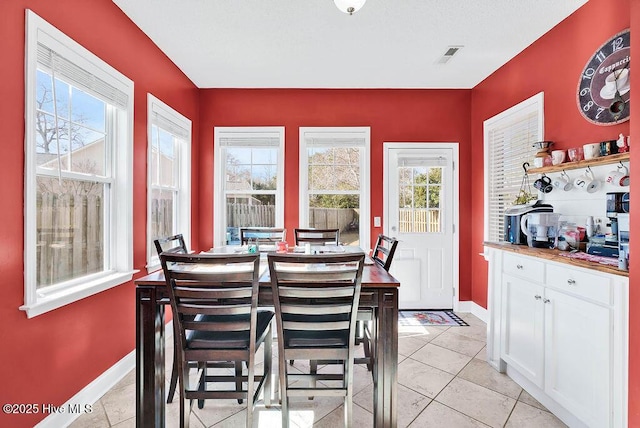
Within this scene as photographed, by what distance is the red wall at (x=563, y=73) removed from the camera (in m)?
2.20

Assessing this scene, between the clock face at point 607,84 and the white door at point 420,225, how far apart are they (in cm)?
177

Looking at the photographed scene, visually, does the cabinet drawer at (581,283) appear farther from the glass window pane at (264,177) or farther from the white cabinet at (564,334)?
the glass window pane at (264,177)

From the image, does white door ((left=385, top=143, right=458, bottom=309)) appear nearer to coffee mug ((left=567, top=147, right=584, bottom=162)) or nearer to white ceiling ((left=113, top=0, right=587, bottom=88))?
white ceiling ((left=113, top=0, right=587, bottom=88))

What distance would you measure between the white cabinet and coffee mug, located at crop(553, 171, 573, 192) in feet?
2.40

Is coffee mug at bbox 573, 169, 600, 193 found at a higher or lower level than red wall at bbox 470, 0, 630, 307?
lower

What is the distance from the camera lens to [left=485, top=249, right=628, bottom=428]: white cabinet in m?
1.57

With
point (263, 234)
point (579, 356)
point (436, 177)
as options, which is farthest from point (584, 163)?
point (263, 234)

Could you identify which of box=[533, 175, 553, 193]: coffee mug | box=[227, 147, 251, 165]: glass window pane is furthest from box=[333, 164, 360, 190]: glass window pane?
box=[533, 175, 553, 193]: coffee mug

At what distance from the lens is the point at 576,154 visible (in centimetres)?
230

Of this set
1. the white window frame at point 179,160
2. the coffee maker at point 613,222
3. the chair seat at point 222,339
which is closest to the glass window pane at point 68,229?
the white window frame at point 179,160

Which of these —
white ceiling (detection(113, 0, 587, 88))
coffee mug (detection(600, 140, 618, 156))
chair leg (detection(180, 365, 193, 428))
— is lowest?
chair leg (detection(180, 365, 193, 428))

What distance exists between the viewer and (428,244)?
4.05 m

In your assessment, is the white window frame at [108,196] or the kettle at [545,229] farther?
the kettle at [545,229]

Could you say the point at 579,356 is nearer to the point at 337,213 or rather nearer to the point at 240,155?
the point at 337,213
